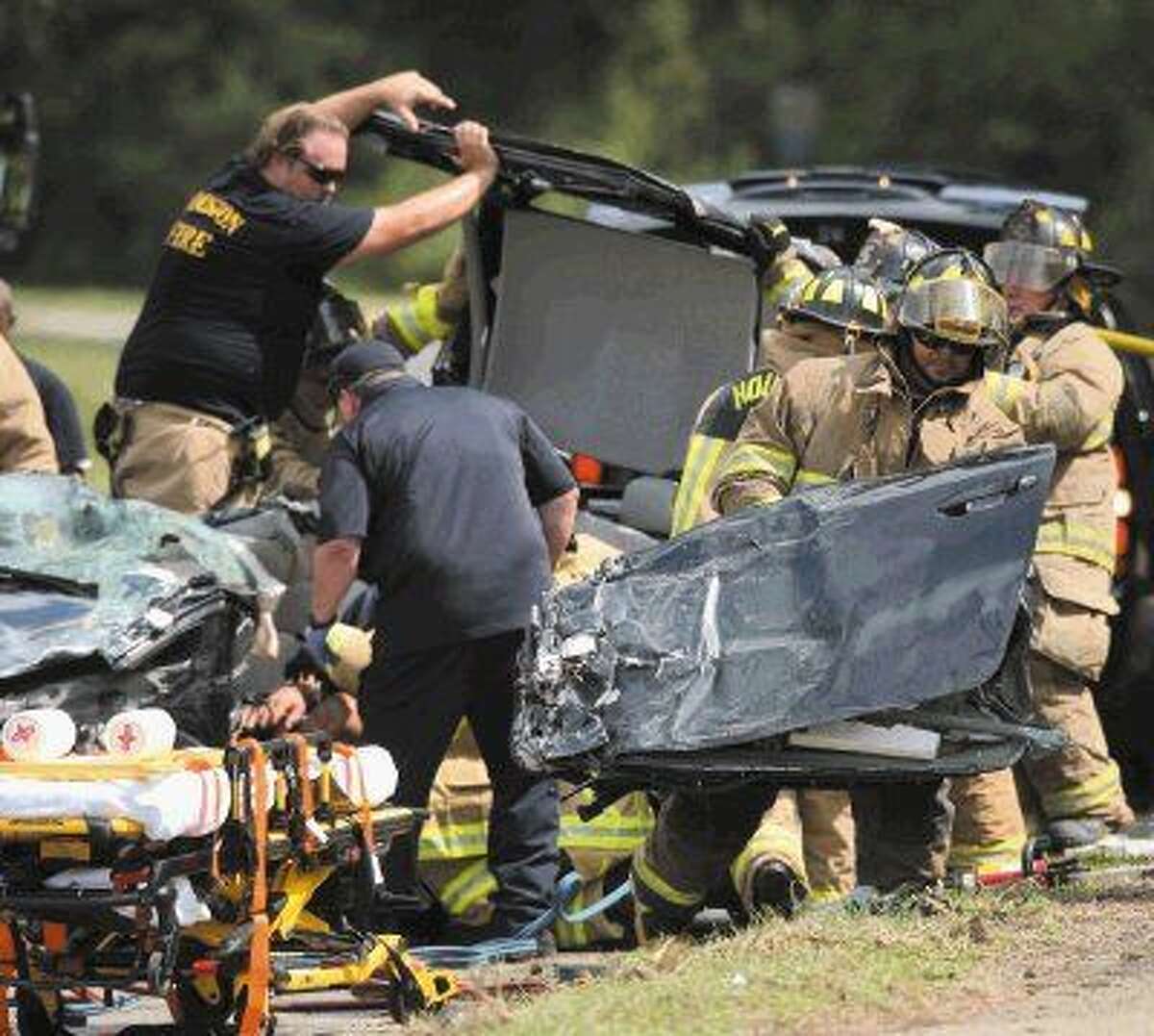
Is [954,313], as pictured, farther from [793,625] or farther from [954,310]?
[793,625]

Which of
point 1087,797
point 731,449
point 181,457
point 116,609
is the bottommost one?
point 1087,797

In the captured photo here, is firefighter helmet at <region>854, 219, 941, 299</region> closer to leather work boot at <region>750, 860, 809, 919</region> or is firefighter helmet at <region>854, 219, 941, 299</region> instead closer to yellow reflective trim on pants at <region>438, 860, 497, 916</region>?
leather work boot at <region>750, 860, 809, 919</region>

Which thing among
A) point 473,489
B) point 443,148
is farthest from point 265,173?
point 473,489

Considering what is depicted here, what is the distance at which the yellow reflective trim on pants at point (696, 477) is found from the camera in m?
10.2

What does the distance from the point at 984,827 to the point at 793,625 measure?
6.13 ft

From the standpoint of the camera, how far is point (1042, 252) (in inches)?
455

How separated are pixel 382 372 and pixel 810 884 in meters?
1.84

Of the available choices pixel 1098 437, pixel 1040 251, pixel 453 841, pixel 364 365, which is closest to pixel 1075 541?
pixel 1098 437

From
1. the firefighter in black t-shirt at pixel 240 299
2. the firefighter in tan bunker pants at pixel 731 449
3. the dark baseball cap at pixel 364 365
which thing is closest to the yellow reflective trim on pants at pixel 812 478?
the firefighter in tan bunker pants at pixel 731 449

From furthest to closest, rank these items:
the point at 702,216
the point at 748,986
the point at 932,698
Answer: the point at 702,216, the point at 932,698, the point at 748,986

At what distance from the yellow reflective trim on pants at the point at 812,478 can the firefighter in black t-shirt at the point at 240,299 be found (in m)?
2.66

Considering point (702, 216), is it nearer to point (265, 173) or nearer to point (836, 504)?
point (265, 173)

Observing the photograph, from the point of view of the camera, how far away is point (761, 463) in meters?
9.56

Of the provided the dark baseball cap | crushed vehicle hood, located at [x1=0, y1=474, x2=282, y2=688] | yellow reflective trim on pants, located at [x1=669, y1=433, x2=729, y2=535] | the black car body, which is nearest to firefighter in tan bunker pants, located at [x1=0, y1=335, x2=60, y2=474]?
crushed vehicle hood, located at [x1=0, y1=474, x2=282, y2=688]
